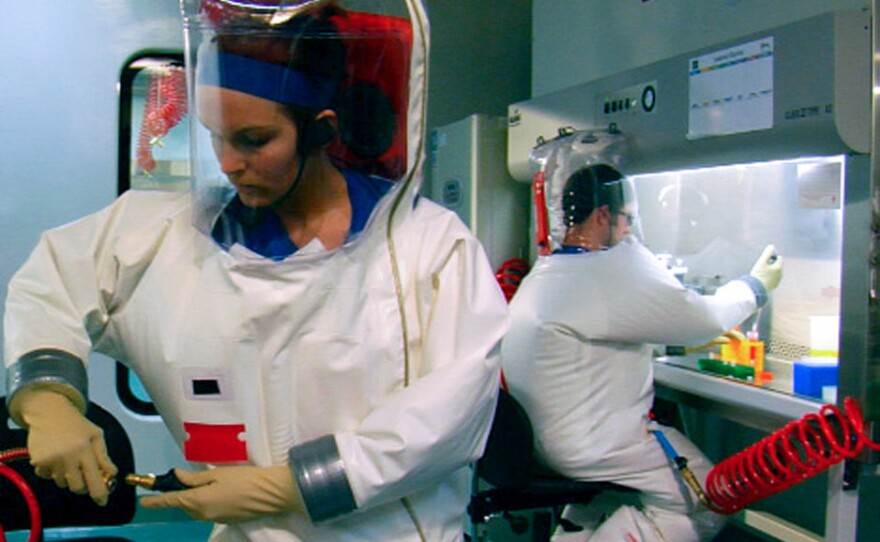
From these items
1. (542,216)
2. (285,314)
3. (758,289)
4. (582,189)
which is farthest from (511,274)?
(285,314)

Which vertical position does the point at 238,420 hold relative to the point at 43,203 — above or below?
below

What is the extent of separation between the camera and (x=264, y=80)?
3.81 ft

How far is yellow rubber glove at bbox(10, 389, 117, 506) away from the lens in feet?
3.69

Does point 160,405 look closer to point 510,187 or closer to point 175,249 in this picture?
point 175,249

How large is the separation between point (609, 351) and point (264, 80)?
4.31 feet

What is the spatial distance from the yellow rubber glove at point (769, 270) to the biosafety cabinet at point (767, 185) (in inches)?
2.2

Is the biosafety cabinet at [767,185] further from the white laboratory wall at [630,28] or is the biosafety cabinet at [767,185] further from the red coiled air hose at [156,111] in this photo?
the red coiled air hose at [156,111]

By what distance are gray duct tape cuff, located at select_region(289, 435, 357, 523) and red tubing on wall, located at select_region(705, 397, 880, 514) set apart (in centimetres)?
101

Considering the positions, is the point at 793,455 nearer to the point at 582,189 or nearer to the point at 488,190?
the point at 582,189

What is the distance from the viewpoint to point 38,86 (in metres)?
2.93

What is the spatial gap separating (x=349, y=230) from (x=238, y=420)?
334mm

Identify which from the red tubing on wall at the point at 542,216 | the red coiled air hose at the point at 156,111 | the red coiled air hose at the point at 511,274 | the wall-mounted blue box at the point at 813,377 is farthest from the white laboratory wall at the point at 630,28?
the red coiled air hose at the point at 156,111

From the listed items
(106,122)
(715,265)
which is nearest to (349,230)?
(715,265)

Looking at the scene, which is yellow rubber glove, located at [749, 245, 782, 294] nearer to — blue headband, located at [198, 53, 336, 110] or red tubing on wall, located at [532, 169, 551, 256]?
red tubing on wall, located at [532, 169, 551, 256]
